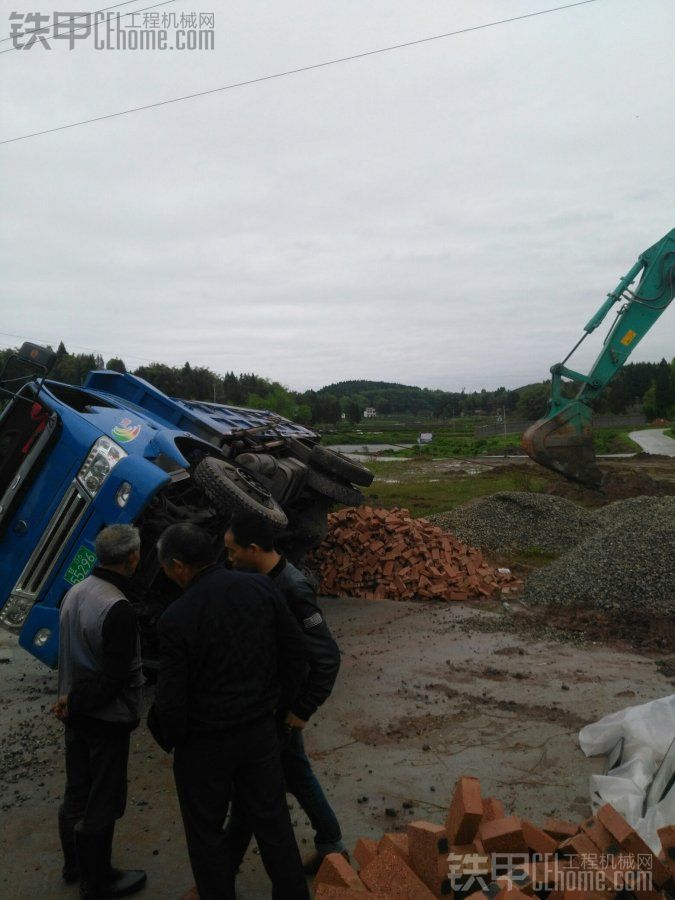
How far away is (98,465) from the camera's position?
5141 mm

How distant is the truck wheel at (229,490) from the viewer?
5504mm

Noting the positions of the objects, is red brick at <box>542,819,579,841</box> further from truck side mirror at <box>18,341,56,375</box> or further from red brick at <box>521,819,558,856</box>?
truck side mirror at <box>18,341,56,375</box>

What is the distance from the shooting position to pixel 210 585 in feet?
8.79

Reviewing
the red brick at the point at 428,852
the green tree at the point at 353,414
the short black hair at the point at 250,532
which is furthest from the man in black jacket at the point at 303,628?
the green tree at the point at 353,414

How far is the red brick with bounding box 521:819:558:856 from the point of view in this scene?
2.79m

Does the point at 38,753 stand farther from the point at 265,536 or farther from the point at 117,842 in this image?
the point at 265,536

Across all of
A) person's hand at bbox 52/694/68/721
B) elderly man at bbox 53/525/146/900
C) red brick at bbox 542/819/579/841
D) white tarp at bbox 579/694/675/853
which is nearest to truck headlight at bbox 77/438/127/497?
elderly man at bbox 53/525/146/900

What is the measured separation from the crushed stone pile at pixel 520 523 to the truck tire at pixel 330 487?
391 centimetres

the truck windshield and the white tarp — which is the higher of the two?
the truck windshield

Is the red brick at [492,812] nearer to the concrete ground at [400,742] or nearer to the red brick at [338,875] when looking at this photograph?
the red brick at [338,875]

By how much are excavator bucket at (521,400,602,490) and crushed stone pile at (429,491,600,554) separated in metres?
0.84

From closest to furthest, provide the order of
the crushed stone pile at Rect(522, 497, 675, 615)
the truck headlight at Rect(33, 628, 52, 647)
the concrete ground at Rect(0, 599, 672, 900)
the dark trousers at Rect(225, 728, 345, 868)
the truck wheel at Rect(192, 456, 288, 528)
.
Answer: the dark trousers at Rect(225, 728, 345, 868) < the concrete ground at Rect(0, 599, 672, 900) < the truck headlight at Rect(33, 628, 52, 647) < the truck wheel at Rect(192, 456, 288, 528) < the crushed stone pile at Rect(522, 497, 675, 615)

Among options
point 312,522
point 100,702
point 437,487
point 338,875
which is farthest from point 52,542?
point 437,487

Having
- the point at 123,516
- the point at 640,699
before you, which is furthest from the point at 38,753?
the point at 640,699
